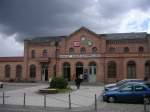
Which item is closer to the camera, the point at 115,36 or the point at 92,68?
the point at 92,68

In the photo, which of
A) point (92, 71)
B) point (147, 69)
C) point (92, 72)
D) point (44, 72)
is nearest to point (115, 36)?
point (92, 71)

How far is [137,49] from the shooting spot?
178 ft

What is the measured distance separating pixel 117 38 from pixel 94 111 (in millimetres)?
39136

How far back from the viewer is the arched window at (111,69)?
51312 millimetres

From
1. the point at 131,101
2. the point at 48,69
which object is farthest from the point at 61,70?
the point at 131,101

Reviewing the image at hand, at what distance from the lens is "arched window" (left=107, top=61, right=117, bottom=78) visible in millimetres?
51312

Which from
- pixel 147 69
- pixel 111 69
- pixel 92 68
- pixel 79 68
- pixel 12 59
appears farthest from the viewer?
pixel 12 59

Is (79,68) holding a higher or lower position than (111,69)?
higher

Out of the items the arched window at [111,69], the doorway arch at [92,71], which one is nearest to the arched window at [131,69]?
the arched window at [111,69]

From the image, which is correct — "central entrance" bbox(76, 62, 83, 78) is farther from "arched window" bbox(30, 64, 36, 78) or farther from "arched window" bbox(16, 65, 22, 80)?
"arched window" bbox(16, 65, 22, 80)

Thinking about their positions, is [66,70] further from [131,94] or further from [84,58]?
[131,94]

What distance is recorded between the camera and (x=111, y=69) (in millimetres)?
51688

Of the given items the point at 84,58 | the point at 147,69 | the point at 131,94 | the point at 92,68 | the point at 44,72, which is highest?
the point at 84,58

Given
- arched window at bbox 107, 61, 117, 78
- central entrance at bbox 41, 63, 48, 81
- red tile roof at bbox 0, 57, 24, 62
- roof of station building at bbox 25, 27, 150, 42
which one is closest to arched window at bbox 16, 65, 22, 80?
red tile roof at bbox 0, 57, 24, 62
